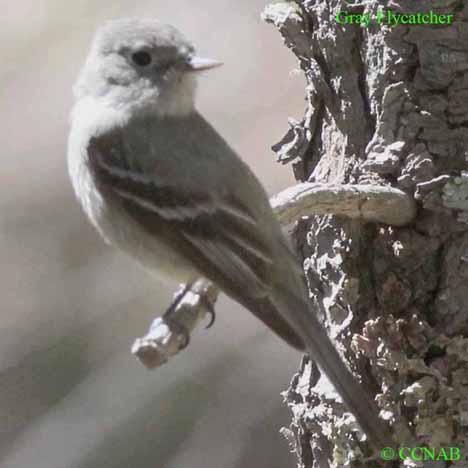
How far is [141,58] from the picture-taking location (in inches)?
176

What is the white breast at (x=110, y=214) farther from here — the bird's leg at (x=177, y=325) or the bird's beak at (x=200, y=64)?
the bird's beak at (x=200, y=64)

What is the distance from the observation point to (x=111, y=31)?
15.0 ft

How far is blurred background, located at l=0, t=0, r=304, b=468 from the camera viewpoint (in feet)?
21.5

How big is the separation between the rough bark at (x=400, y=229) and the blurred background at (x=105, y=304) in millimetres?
2320

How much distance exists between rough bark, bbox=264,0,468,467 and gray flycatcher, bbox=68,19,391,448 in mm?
162

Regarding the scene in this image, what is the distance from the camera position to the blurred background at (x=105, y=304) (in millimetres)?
6551

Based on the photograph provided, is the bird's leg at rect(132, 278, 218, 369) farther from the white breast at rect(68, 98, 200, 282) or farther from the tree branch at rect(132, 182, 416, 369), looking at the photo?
the white breast at rect(68, 98, 200, 282)

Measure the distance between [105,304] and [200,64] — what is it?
275 centimetres

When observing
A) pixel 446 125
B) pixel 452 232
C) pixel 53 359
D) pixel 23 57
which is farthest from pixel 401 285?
pixel 23 57

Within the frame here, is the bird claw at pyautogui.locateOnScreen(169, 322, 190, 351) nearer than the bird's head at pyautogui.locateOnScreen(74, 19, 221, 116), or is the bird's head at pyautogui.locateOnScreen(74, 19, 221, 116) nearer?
the bird claw at pyautogui.locateOnScreen(169, 322, 190, 351)
